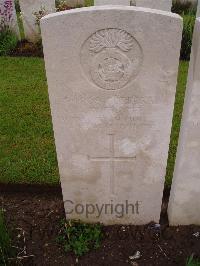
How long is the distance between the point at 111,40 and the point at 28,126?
101 inches

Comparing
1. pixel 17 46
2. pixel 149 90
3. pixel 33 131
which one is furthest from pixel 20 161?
pixel 17 46

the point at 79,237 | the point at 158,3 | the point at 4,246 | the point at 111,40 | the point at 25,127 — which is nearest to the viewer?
the point at 111,40

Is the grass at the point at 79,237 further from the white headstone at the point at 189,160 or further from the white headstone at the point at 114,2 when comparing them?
the white headstone at the point at 114,2

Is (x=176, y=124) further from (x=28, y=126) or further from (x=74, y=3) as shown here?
(x=74, y=3)

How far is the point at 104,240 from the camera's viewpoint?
3064mm

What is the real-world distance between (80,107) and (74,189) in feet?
2.60

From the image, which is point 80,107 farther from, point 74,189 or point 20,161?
point 20,161

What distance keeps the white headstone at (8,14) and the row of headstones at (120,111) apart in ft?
15.3

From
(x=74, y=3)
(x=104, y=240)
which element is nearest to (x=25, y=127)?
(x=104, y=240)

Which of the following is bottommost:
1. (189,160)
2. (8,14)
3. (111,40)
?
(189,160)

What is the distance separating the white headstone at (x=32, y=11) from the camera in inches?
259

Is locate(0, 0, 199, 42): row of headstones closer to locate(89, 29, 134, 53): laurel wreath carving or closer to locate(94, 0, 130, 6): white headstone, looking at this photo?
locate(94, 0, 130, 6): white headstone

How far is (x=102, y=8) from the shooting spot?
215cm

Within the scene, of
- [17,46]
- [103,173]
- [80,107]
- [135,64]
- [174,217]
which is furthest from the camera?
[17,46]
